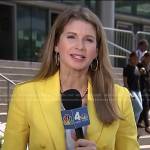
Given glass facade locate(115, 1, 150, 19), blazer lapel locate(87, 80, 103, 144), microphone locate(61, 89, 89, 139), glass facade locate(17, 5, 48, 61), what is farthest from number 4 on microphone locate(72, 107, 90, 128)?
glass facade locate(115, 1, 150, 19)

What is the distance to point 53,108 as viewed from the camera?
2586mm

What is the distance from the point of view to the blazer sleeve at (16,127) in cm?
258

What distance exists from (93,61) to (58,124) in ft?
1.15

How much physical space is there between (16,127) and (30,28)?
16772 millimetres

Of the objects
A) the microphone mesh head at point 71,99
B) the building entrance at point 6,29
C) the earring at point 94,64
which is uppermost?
the building entrance at point 6,29

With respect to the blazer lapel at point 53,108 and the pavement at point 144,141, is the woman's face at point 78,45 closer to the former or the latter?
the blazer lapel at point 53,108

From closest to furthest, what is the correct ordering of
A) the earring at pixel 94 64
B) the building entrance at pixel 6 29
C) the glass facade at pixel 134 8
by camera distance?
the earring at pixel 94 64 → the building entrance at pixel 6 29 → the glass facade at pixel 134 8

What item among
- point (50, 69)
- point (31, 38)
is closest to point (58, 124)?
point (50, 69)

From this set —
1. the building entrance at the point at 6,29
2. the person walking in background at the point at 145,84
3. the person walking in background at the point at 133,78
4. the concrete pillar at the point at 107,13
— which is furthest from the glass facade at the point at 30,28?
the person walking in background at the point at 133,78

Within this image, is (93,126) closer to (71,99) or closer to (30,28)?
(71,99)

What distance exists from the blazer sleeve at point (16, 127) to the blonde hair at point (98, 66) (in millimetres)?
193

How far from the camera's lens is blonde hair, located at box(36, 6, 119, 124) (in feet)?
8.61

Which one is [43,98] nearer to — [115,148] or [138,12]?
[115,148]

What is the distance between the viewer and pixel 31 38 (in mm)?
19094
